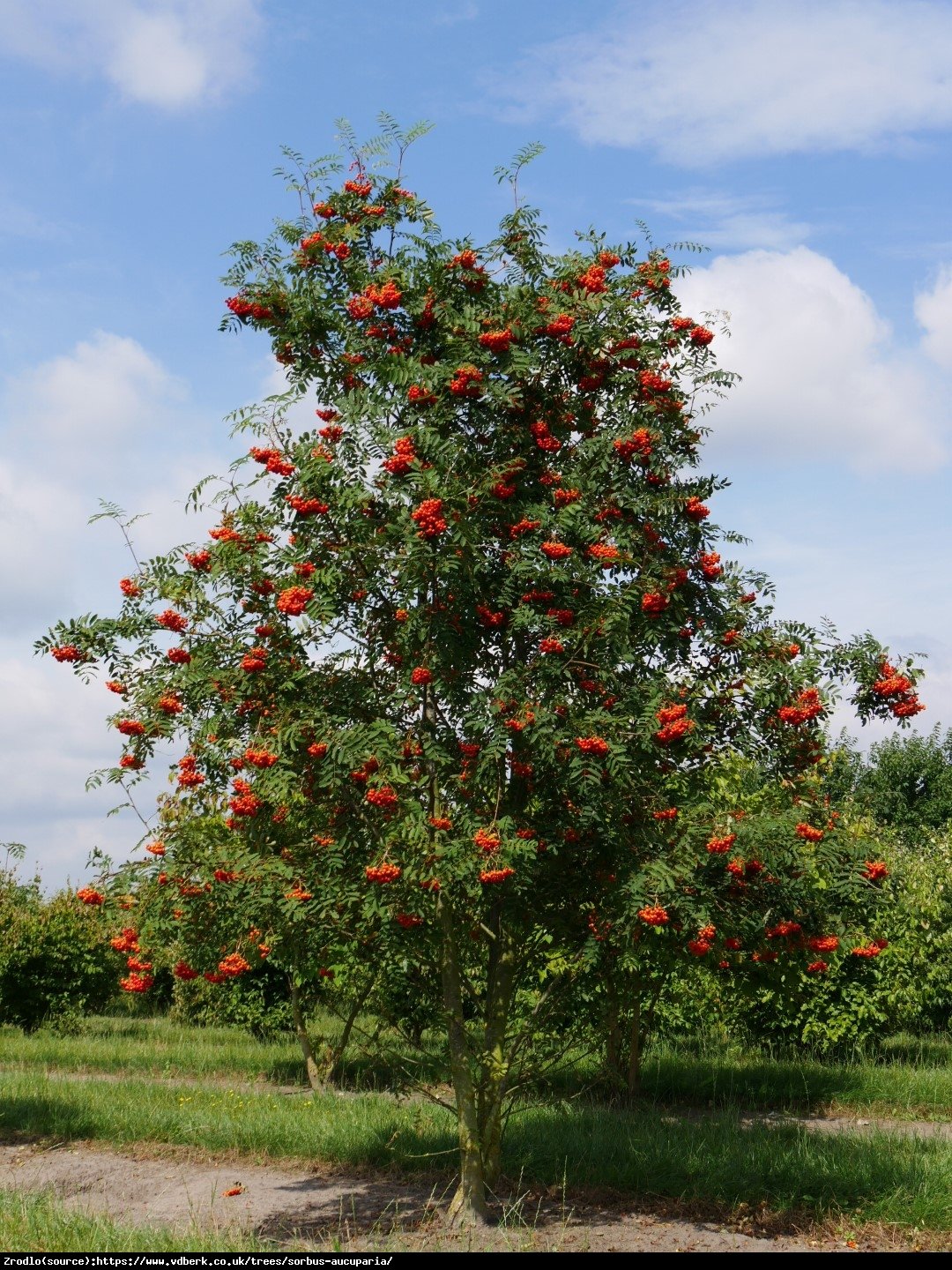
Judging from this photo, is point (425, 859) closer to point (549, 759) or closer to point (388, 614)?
point (549, 759)

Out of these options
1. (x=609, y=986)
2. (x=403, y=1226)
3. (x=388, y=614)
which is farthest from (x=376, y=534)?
(x=403, y=1226)

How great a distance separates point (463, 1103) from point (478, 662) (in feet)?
9.19

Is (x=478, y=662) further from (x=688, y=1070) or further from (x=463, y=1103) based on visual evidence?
(x=688, y=1070)

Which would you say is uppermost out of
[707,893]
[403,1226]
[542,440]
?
[542,440]

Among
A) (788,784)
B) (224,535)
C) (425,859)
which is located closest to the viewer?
(425,859)

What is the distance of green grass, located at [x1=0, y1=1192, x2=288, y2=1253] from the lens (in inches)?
238

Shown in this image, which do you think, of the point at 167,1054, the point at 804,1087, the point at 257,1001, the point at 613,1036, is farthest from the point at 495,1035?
the point at 257,1001

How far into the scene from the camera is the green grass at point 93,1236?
6.05 metres

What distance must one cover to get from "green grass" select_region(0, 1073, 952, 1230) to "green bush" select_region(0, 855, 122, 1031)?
22.2 feet

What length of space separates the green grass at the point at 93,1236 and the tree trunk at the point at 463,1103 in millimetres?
1219

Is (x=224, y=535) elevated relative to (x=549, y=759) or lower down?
elevated

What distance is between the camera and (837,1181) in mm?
7965

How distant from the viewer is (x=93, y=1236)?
635 centimetres

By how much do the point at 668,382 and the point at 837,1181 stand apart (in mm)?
5550
